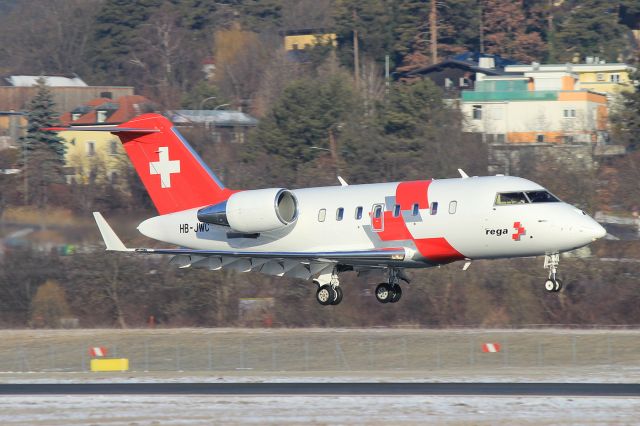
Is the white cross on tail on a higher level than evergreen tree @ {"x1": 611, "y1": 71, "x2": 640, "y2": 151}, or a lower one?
lower

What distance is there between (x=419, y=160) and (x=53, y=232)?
3325cm

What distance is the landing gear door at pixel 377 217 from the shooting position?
3447cm

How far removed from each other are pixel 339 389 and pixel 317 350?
1741 cm

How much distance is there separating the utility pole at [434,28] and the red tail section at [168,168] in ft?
293

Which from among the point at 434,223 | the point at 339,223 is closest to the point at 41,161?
the point at 339,223

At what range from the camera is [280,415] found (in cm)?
2834

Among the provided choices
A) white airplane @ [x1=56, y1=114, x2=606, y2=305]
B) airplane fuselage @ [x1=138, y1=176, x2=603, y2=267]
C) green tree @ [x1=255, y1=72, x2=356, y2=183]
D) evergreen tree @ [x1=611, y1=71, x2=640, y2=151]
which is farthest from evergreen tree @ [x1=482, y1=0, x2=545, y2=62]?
airplane fuselage @ [x1=138, y1=176, x2=603, y2=267]

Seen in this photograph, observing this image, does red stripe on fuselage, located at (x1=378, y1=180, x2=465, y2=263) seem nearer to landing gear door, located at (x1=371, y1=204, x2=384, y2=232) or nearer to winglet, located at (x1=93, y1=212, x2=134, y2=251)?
landing gear door, located at (x1=371, y1=204, x2=384, y2=232)

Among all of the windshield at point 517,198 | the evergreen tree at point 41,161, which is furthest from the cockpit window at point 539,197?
the evergreen tree at point 41,161

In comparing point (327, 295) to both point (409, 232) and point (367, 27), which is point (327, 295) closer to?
point (409, 232)

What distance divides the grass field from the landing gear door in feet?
32.3

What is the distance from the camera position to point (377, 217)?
113 feet

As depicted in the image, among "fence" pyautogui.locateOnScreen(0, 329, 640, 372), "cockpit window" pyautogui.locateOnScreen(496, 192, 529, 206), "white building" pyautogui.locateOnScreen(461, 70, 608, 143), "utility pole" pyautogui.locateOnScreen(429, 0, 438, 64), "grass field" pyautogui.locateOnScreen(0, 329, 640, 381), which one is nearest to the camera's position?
"cockpit window" pyautogui.locateOnScreen(496, 192, 529, 206)

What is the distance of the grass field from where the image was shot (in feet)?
151
